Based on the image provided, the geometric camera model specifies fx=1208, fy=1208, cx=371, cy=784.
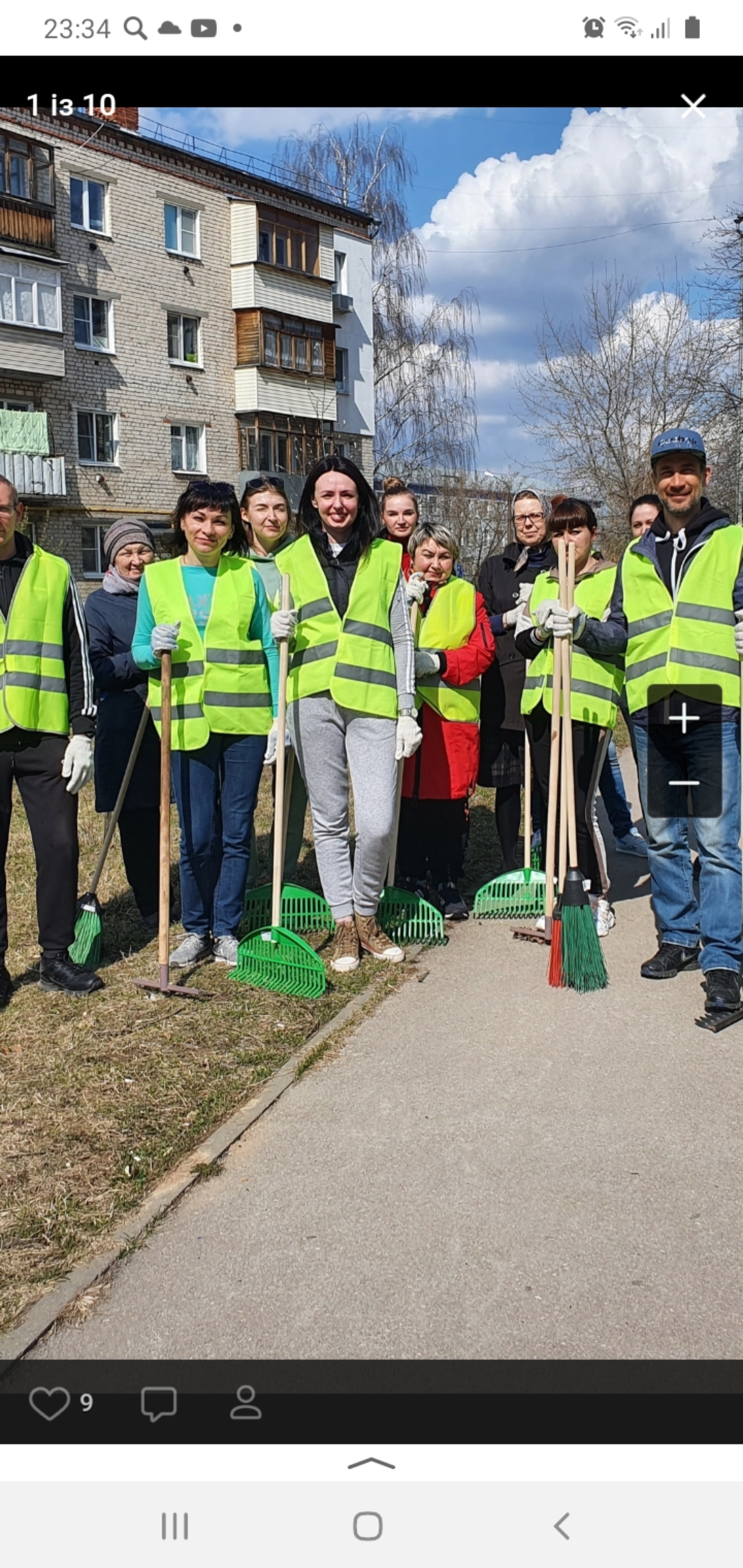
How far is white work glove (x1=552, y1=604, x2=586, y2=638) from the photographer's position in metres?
5.32

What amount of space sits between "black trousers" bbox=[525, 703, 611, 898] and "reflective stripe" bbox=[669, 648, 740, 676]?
3.14ft

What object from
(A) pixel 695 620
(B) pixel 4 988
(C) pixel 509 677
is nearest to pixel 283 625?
(A) pixel 695 620

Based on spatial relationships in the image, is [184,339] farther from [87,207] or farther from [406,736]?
[406,736]

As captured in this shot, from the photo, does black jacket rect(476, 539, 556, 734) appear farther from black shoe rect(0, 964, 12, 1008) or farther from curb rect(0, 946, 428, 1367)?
black shoe rect(0, 964, 12, 1008)

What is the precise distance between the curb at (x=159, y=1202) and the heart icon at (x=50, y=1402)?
116 centimetres

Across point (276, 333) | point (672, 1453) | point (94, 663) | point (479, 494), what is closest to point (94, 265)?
point (276, 333)

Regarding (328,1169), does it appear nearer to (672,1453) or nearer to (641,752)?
(672,1453)

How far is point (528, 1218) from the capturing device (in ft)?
10.6

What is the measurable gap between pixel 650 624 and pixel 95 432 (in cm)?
2847

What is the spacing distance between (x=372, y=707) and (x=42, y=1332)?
3.10 meters

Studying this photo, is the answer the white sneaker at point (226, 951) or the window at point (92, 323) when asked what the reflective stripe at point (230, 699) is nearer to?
the white sneaker at point (226, 951)

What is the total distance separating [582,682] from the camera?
5910 mm

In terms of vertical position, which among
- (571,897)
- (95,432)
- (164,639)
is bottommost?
(571,897)

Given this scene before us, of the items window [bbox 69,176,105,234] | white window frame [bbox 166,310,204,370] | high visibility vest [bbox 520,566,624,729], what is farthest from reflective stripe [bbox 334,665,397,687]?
white window frame [bbox 166,310,204,370]
